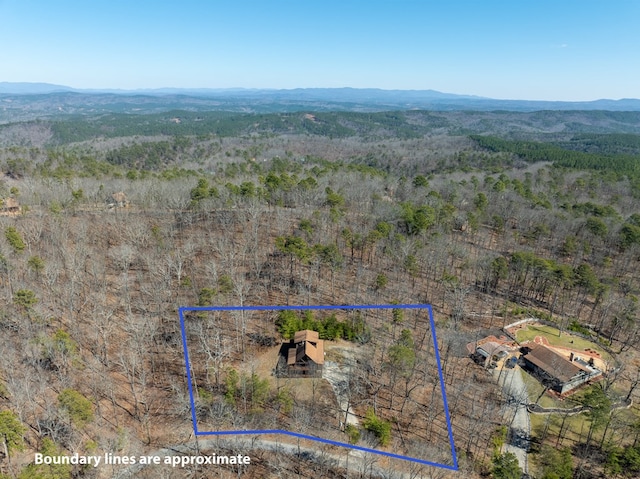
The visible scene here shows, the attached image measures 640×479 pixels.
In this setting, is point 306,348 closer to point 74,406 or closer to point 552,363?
point 74,406

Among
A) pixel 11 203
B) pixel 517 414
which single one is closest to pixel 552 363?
pixel 517 414

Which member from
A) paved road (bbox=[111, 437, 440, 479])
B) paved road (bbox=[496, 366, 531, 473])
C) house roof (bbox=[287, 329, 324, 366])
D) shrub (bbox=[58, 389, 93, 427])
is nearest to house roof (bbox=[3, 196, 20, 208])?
shrub (bbox=[58, 389, 93, 427])

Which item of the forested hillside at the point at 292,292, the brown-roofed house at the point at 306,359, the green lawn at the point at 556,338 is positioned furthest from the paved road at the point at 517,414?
the brown-roofed house at the point at 306,359

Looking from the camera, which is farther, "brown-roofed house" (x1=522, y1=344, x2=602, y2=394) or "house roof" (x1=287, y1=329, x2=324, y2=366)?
"brown-roofed house" (x1=522, y1=344, x2=602, y2=394)

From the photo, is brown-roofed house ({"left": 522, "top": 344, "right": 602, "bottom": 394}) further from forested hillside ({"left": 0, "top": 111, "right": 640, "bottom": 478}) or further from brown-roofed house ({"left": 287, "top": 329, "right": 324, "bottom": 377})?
brown-roofed house ({"left": 287, "top": 329, "right": 324, "bottom": 377})

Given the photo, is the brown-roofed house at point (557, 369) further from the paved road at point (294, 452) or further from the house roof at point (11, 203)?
the house roof at point (11, 203)

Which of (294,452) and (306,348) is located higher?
(306,348)
